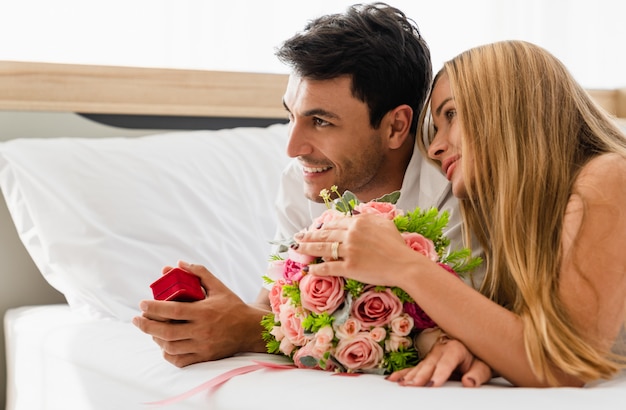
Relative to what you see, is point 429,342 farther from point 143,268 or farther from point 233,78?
point 233,78

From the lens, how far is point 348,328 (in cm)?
126

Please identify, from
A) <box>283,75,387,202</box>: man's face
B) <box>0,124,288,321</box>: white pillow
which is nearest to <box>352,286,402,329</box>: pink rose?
<box>283,75,387,202</box>: man's face

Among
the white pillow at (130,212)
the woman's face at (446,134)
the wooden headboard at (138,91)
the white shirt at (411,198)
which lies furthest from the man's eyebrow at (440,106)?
the wooden headboard at (138,91)

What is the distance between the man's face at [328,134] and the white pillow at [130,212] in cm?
40

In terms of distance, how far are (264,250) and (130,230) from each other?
35 cm

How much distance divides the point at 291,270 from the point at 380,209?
17 cm

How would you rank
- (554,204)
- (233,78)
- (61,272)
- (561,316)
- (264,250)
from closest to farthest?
(561,316)
(554,204)
(61,272)
(264,250)
(233,78)

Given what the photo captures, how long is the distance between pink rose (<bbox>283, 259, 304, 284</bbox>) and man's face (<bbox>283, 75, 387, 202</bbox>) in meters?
0.45

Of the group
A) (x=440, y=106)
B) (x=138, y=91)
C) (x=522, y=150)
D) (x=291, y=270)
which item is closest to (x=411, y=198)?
(x=440, y=106)

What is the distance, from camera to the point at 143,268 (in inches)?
79.0

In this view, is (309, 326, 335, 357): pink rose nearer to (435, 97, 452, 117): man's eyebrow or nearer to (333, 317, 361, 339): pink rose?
(333, 317, 361, 339): pink rose

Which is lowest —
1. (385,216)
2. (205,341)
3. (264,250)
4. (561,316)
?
(264,250)

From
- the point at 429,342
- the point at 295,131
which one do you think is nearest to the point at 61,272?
the point at 295,131

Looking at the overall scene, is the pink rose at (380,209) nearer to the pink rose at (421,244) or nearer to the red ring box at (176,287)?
the pink rose at (421,244)
